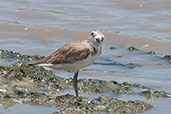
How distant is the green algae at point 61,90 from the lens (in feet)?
19.0

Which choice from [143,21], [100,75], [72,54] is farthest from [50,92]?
[143,21]

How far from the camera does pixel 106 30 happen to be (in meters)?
11.8

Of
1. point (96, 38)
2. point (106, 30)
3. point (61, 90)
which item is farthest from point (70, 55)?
point (106, 30)

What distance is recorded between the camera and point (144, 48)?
10.7 metres

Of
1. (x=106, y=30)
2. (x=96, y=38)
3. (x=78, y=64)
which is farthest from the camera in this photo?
(x=106, y=30)

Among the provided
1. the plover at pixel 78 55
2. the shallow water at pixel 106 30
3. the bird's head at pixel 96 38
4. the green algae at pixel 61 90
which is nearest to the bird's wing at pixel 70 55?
the plover at pixel 78 55

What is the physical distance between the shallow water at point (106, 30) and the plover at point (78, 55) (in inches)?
30.9

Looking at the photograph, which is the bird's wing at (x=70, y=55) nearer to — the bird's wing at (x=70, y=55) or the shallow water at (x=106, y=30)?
the bird's wing at (x=70, y=55)

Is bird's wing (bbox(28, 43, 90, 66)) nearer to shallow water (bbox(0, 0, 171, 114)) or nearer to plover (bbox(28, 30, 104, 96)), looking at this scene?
plover (bbox(28, 30, 104, 96))

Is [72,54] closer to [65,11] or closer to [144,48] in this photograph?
[144,48]

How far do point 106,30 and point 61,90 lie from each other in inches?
207

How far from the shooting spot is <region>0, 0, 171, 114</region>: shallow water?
8625 mm

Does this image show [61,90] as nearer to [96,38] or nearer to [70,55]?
[70,55]

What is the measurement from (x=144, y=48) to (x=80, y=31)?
6.34 ft
